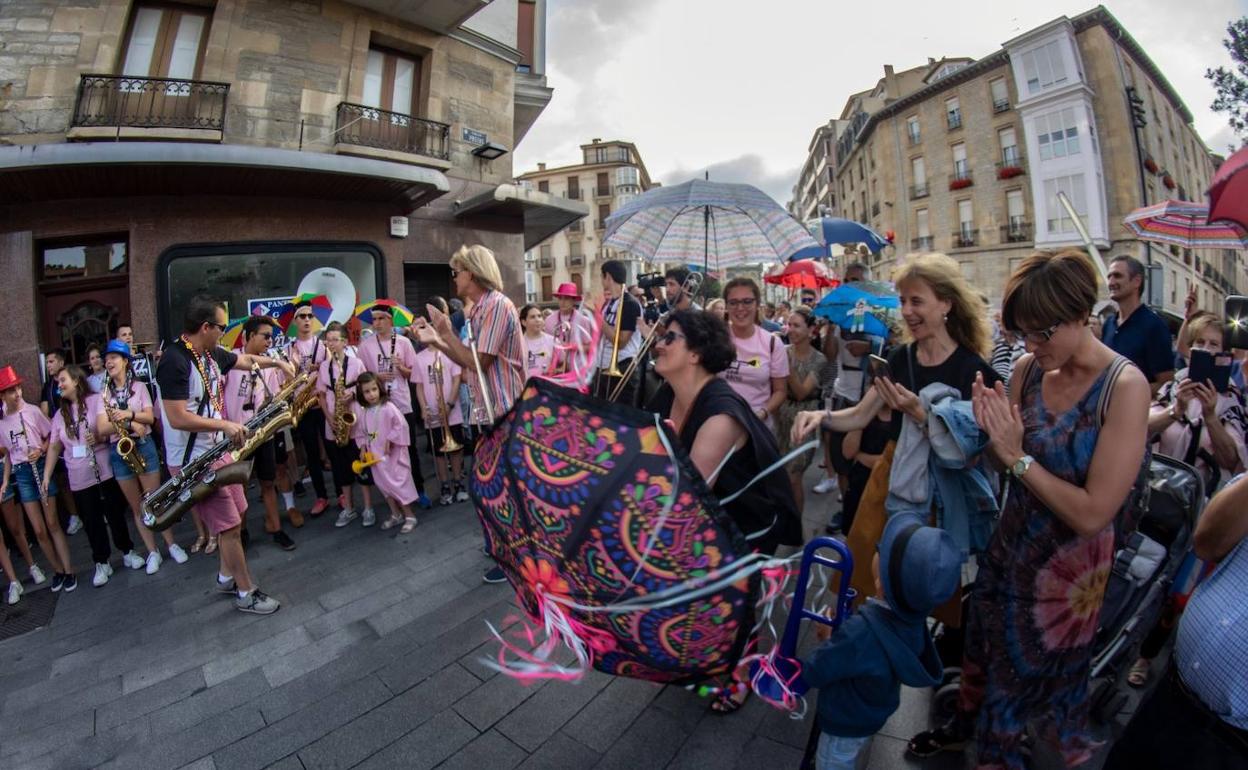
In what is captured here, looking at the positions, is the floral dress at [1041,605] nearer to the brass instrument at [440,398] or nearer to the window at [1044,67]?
the brass instrument at [440,398]

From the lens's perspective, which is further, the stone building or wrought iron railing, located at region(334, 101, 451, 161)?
wrought iron railing, located at region(334, 101, 451, 161)

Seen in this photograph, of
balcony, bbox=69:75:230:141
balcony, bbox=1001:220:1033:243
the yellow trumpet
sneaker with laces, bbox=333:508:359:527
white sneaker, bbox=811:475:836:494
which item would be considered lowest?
sneaker with laces, bbox=333:508:359:527

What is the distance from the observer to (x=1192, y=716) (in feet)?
4.42

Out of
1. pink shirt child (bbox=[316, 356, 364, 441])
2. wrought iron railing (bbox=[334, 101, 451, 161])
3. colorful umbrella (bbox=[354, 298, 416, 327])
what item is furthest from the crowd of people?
wrought iron railing (bbox=[334, 101, 451, 161])

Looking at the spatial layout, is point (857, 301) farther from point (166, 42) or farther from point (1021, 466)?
point (166, 42)

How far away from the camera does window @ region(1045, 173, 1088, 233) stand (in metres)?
26.2

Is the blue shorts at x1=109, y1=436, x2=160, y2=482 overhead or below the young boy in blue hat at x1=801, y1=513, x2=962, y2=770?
below

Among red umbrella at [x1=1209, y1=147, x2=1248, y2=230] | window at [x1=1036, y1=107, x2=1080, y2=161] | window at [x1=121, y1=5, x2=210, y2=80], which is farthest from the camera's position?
window at [x1=1036, y1=107, x2=1080, y2=161]

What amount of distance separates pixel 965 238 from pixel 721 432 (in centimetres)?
3560

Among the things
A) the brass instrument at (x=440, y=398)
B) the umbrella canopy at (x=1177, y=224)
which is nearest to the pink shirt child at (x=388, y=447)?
the brass instrument at (x=440, y=398)

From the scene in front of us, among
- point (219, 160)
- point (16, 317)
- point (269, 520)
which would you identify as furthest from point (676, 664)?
point (16, 317)

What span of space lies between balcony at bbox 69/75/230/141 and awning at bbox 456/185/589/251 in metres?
4.22

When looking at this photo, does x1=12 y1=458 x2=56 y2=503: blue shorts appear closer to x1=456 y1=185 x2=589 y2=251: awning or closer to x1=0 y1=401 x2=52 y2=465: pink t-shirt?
x1=0 y1=401 x2=52 y2=465: pink t-shirt

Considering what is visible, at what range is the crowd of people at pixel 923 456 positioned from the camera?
4.84 ft
